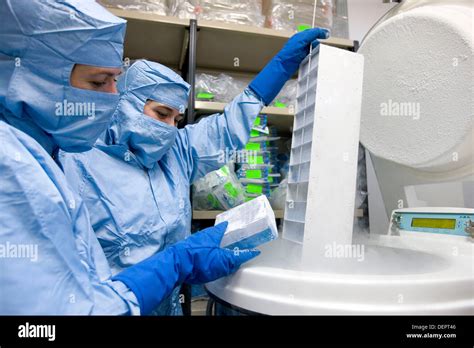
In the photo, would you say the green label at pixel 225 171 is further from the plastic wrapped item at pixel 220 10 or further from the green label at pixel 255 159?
the plastic wrapped item at pixel 220 10

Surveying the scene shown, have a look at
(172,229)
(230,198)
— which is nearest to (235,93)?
(230,198)

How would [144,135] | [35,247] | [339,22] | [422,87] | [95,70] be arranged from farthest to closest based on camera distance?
[339,22] < [144,135] < [422,87] < [95,70] < [35,247]

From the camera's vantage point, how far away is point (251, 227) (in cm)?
79

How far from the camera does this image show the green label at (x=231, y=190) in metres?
1.64

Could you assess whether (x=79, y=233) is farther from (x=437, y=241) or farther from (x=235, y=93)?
(x=235, y=93)

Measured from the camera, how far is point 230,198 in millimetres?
1643

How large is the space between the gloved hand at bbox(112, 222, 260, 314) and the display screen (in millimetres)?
549

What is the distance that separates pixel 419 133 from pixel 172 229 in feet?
2.55

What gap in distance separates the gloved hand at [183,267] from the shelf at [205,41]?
3.73ft

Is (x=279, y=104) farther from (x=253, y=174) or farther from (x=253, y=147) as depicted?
(x=253, y=174)

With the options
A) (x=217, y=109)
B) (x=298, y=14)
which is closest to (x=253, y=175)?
(x=217, y=109)

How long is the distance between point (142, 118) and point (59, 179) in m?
0.53

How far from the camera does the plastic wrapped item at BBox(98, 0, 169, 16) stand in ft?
5.37
